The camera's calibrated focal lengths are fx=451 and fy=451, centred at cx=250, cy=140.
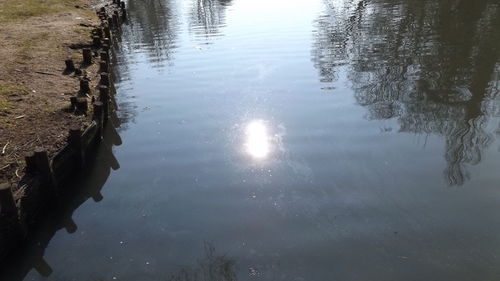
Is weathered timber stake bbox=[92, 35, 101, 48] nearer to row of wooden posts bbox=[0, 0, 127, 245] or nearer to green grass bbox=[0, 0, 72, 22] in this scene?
row of wooden posts bbox=[0, 0, 127, 245]

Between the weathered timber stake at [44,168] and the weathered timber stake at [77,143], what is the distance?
1061mm

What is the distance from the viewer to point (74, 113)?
11.8 m

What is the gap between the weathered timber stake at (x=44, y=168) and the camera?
8.48m

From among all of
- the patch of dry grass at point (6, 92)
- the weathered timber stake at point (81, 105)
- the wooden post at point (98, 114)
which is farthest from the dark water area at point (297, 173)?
the patch of dry grass at point (6, 92)

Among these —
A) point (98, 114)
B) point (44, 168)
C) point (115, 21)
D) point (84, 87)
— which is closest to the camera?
point (44, 168)

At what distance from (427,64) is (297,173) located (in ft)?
32.7

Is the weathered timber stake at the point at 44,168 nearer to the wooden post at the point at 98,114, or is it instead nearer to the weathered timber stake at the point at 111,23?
the wooden post at the point at 98,114

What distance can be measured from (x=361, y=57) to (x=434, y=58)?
290cm

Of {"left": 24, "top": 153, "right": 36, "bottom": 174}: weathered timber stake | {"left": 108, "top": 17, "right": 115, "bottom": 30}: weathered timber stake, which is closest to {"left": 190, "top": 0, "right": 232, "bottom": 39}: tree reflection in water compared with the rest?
{"left": 108, "top": 17, "right": 115, "bottom": 30}: weathered timber stake

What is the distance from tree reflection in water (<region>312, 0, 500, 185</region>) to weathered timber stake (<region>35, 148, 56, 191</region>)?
27.5 ft

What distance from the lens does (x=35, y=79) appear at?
14031mm

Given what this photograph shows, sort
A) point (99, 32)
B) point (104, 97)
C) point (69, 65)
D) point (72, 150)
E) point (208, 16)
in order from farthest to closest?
point (208, 16) < point (99, 32) < point (69, 65) < point (104, 97) < point (72, 150)

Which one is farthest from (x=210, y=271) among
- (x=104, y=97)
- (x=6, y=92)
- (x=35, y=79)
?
(x=35, y=79)

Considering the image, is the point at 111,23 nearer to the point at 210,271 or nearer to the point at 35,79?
the point at 35,79
